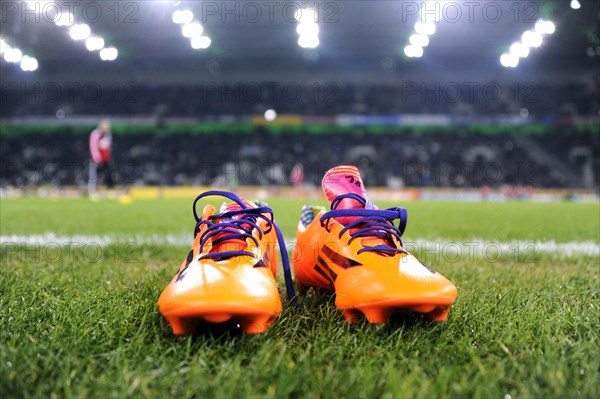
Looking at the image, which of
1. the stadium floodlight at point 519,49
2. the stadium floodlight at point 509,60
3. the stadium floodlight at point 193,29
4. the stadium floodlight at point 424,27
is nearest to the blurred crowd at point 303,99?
the stadium floodlight at point 509,60

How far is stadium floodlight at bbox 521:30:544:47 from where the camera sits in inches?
634

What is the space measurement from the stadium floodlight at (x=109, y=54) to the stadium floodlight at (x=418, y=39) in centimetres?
1425

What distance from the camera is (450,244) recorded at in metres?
3.13

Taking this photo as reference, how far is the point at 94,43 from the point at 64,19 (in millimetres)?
4731

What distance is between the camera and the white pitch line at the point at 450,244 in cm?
271

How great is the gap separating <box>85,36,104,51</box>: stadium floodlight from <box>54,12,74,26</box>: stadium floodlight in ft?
9.28

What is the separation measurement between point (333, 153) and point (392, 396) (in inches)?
933

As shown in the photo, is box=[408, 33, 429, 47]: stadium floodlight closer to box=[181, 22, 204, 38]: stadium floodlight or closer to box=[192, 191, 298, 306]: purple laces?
box=[181, 22, 204, 38]: stadium floodlight

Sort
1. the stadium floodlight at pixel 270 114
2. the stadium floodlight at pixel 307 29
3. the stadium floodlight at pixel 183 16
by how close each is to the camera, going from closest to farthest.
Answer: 1. the stadium floodlight at pixel 183 16
2. the stadium floodlight at pixel 307 29
3. the stadium floodlight at pixel 270 114

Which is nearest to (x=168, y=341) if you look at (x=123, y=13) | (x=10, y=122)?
(x=123, y=13)

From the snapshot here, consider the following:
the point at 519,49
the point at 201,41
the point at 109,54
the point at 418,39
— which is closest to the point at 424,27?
the point at 418,39

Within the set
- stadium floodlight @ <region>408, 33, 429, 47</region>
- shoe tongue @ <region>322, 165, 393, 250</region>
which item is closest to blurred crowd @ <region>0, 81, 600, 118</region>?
stadium floodlight @ <region>408, 33, 429, 47</region>

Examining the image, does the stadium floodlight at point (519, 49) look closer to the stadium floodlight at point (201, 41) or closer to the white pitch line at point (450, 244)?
the stadium floodlight at point (201, 41)

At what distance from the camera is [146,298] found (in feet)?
4.47
